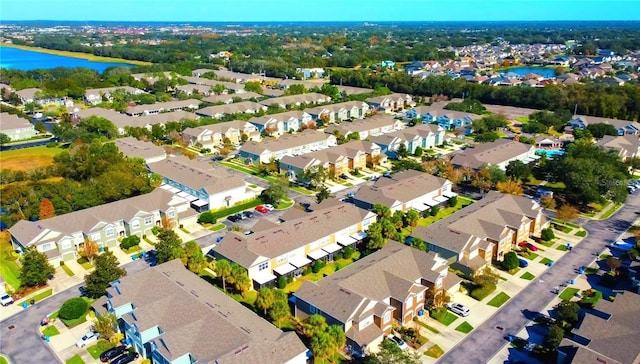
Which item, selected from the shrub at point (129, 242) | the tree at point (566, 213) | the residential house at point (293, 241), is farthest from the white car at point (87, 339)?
the tree at point (566, 213)

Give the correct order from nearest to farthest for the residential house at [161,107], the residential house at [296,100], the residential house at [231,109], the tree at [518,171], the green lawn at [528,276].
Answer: the green lawn at [528,276], the tree at [518,171], the residential house at [231,109], the residential house at [161,107], the residential house at [296,100]

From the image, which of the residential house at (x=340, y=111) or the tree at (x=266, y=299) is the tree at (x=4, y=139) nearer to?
the residential house at (x=340, y=111)

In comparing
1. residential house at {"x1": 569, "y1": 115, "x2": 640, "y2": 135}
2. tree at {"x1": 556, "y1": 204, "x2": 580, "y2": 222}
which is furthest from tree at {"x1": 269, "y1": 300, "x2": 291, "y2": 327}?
residential house at {"x1": 569, "y1": 115, "x2": 640, "y2": 135}

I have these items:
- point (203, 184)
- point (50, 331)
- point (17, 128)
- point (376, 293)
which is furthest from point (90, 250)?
point (17, 128)

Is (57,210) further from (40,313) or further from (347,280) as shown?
(347,280)

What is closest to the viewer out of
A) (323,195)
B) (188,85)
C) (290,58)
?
(323,195)

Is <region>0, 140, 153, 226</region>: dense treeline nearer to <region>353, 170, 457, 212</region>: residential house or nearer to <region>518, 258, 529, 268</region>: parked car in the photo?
<region>353, 170, 457, 212</region>: residential house

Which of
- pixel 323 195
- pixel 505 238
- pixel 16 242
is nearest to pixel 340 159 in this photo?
pixel 323 195

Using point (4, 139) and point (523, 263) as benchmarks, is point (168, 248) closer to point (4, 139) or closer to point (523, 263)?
point (523, 263)
